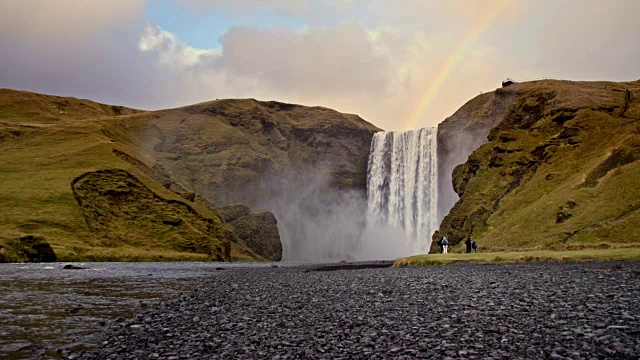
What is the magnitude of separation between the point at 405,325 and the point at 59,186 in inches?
3544

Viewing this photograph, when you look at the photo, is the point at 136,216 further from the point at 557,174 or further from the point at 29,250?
the point at 557,174

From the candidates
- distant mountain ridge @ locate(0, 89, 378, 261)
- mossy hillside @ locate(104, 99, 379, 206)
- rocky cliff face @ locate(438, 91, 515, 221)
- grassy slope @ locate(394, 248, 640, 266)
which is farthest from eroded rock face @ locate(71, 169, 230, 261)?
rocky cliff face @ locate(438, 91, 515, 221)

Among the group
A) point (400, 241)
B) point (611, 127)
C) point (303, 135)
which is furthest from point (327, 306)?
point (303, 135)

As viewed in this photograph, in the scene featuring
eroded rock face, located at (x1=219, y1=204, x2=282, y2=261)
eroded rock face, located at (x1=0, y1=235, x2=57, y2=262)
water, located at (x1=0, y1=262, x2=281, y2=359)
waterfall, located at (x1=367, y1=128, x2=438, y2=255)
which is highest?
waterfall, located at (x1=367, y1=128, x2=438, y2=255)

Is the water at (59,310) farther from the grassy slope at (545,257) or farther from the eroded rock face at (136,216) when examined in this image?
the eroded rock face at (136,216)

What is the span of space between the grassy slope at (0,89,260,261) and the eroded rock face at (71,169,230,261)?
164 centimetres

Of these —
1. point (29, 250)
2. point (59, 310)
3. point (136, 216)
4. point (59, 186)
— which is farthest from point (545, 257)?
point (59, 186)

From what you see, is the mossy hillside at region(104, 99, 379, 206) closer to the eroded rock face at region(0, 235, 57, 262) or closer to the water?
the eroded rock face at region(0, 235, 57, 262)

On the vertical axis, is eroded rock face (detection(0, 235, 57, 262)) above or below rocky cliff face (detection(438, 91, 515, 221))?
below

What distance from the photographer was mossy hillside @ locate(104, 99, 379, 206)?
154375 mm

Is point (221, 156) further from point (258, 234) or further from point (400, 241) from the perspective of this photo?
point (400, 241)

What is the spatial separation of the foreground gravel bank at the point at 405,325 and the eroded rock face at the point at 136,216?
72896 mm

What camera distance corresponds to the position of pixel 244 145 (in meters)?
166

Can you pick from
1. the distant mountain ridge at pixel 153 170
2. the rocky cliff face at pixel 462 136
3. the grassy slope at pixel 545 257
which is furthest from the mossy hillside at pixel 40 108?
the grassy slope at pixel 545 257
